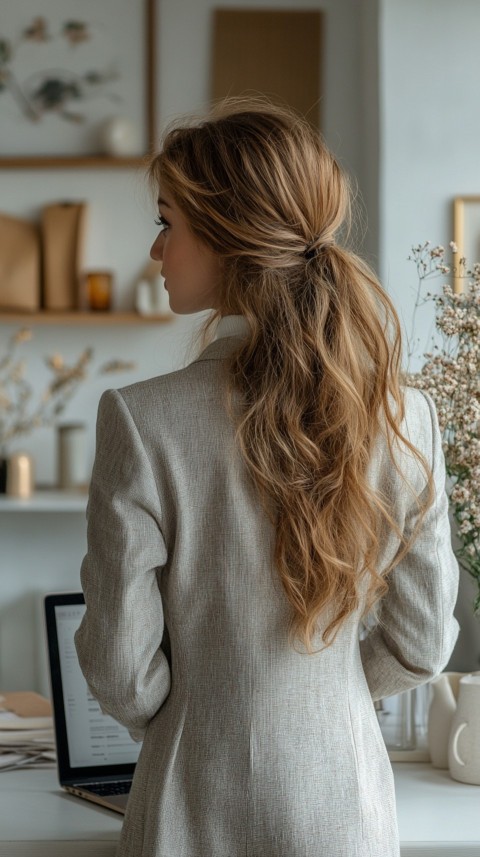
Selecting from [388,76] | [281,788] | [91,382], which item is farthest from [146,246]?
[281,788]

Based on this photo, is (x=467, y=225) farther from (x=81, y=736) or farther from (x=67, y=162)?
(x=81, y=736)

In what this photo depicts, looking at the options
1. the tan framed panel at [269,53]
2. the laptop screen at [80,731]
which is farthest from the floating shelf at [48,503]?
the laptop screen at [80,731]

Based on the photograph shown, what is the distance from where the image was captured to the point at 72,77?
11.5 feet

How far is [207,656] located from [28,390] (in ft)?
8.40

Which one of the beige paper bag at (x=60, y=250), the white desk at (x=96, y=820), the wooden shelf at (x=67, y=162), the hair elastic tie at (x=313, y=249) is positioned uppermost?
the wooden shelf at (x=67, y=162)

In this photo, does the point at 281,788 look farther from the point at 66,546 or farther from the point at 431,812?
the point at 66,546

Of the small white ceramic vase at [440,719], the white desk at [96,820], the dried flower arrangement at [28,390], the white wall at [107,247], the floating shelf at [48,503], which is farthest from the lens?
the white wall at [107,247]

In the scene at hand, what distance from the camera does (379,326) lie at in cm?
103

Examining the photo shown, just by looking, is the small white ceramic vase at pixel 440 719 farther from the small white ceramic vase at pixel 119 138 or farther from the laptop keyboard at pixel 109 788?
the small white ceramic vase at pixel 119 138

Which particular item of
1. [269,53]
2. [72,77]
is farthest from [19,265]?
[269,53]

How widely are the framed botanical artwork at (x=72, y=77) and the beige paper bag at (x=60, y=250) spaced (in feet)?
0.53

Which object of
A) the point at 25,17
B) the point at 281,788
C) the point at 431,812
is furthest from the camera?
the point at 25,17

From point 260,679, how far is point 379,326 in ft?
1.19

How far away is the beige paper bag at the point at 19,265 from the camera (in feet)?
11.3
